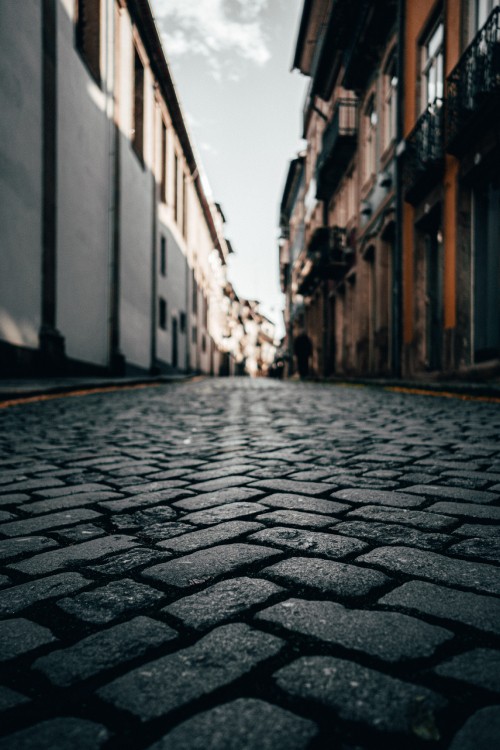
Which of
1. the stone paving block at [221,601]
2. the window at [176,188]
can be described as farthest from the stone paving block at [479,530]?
the window at [176,188]

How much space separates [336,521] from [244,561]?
0.53m

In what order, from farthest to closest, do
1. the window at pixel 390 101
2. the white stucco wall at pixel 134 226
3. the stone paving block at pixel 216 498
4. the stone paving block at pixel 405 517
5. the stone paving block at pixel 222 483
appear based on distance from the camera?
1. the white stucco wall at pixel 134 226
2. the window at pixel 390 101
3. the stone paving block at pixel 222 483
4. the stone paving block at pixel 216 498
5. the stone paving block at pixel 405 517

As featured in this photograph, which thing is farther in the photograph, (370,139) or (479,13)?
(370,139)

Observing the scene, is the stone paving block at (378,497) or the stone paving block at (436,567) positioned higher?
the stone paving block at (378,497)

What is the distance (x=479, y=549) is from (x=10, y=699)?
4.43 feet

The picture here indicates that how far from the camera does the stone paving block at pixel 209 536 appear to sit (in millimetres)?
1854

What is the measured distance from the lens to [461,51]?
9.95m

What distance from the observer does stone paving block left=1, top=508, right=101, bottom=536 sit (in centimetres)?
208

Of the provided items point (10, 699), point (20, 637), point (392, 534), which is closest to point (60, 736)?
point (10, 699)

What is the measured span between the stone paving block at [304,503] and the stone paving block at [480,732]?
1.25 meters

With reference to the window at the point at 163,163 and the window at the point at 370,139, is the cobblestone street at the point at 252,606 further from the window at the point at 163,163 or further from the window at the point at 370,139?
the window at the point at 163,163

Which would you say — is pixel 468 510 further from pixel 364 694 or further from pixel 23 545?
pixel 23 545

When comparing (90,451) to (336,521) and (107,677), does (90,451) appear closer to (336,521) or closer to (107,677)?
(336,521)

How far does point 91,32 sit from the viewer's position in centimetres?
1289
